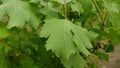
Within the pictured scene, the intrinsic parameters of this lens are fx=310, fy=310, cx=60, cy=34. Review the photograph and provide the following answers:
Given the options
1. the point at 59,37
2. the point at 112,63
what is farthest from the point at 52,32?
the point at 112,63

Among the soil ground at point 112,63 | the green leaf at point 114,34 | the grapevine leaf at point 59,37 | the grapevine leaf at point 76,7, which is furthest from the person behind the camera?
the soil ground at point 112,63

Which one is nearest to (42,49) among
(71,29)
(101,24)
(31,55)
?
(31,55)

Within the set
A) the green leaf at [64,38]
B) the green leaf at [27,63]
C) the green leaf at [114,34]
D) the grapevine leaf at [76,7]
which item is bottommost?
the green leaf at [27,63]

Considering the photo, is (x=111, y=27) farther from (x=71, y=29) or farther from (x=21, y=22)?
(x=21, y=22)

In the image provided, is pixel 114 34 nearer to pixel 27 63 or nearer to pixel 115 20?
pixel 115 20

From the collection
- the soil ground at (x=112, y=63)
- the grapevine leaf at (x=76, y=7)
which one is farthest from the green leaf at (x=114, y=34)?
the soil ground at (x=112, y=63)

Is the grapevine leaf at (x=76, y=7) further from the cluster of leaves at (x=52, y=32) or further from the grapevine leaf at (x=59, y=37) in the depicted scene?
the grapevine leaf at (x=59, y=37)

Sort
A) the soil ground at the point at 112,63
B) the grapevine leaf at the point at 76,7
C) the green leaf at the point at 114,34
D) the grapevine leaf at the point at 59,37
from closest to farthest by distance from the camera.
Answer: the grapevine leaf at the point at 59,37 → the grapevine leaf at the point at 76,7 → the green leaf at the point at 114,34 → the soil ground at the point at 112,63

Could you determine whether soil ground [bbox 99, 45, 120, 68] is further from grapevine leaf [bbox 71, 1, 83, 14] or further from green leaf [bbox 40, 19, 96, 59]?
green leaf [bbox 40, 19, 96, 59]
